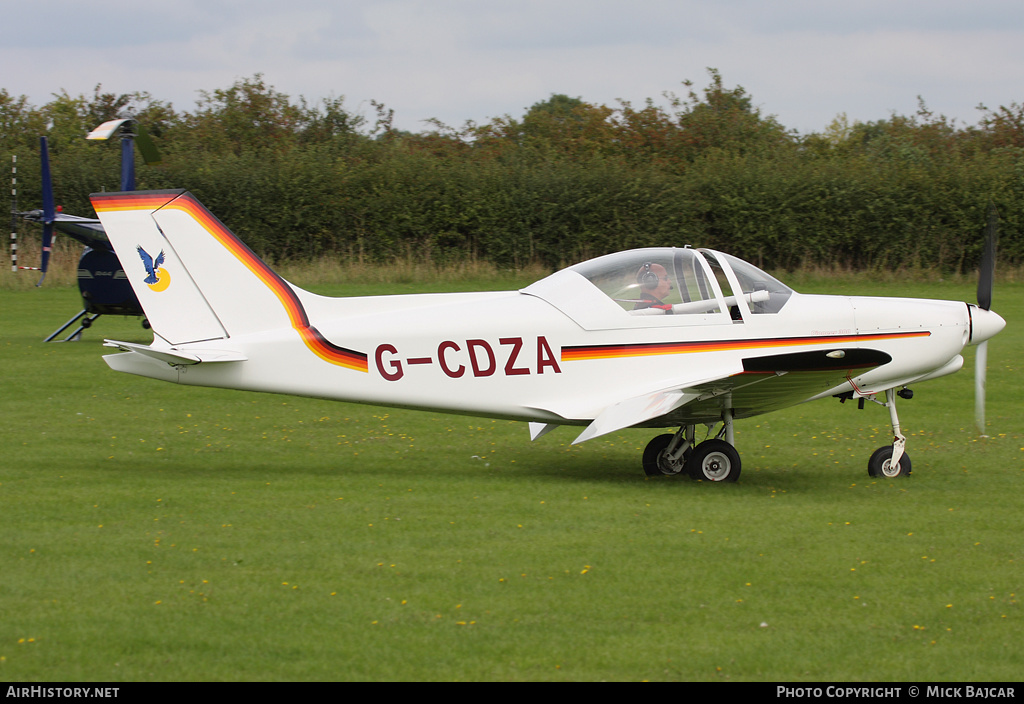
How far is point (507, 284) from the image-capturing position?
101 feet

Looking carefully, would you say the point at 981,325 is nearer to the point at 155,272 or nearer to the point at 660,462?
the point at 660,462

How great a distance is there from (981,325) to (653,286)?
311cm

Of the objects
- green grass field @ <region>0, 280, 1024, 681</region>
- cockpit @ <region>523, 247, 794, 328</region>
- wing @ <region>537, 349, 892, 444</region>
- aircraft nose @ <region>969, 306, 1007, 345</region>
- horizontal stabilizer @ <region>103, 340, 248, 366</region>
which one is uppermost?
cockpit @ <region>523, 247, 794, 328</region>

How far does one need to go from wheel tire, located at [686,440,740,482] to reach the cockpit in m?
1.17

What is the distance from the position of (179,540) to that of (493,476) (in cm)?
337

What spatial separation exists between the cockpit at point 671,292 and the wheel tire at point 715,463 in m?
1.17

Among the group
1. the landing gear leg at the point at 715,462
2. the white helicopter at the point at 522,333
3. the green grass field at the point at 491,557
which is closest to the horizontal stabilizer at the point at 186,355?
the white helicopter at the point at 522,333

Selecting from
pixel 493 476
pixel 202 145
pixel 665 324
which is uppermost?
pixel 202 145

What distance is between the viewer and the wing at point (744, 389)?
8.49m

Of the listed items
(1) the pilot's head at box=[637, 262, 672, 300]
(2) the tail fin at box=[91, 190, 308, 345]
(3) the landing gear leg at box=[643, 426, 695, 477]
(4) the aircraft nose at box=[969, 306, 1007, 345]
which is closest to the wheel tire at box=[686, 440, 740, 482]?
(3) the landing gear leg at box=[643, 426, 695, 477]

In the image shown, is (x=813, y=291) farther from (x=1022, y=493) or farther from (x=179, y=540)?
(x=179, y=540)

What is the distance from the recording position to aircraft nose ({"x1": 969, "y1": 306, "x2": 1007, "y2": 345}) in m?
9.41

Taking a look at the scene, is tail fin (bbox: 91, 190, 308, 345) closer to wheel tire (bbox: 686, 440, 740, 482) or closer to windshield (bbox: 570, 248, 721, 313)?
windshield (bbox: 570, 248, 721, 313)
